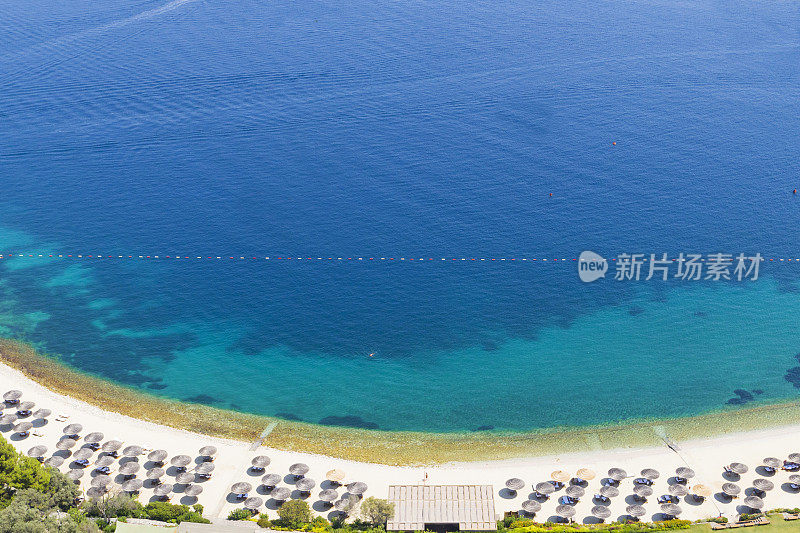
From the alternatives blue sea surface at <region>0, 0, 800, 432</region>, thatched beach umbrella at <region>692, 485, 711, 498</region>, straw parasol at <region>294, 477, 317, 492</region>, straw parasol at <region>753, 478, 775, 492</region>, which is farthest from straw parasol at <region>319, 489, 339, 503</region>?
straw parasol at <region>753, 478, 775, 492</region>


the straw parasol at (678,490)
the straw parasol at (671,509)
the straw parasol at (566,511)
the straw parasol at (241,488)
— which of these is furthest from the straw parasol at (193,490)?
the straw parasol at (678,490)

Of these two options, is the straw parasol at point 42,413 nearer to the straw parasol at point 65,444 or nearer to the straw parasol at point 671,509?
the straw parasol at point 65,444

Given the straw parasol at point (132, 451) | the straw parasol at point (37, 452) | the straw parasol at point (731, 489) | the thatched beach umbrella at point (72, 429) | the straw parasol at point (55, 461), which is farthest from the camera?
the thatched beach umbrella at point (72, 429)

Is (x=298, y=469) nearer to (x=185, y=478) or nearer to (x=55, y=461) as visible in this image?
(x=185, y=478)

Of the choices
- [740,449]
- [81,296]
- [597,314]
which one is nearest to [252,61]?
[81,296]

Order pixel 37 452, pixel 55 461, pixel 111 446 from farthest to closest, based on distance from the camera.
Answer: pixel 111 446 → pixel 37 452 → pixel 55 461

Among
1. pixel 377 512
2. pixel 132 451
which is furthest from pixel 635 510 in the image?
pixel 132 451
